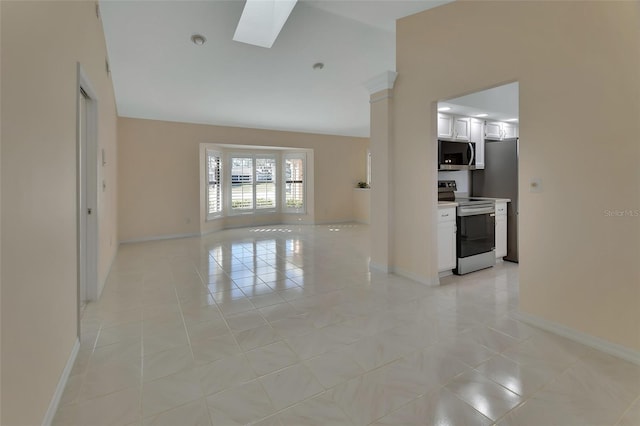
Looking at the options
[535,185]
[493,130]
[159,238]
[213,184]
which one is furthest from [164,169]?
[535,185]

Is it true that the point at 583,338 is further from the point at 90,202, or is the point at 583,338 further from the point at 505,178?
the point at 90,202

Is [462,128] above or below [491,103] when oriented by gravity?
below

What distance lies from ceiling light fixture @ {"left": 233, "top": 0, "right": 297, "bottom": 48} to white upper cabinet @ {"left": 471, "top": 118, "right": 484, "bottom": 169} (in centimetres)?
301

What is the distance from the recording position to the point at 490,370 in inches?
76.5

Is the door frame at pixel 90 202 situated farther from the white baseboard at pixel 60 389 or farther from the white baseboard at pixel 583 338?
the white baseboard at pixel 583 338

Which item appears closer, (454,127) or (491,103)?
(491,103)

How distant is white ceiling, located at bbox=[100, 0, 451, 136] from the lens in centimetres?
375

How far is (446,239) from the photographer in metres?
3.77

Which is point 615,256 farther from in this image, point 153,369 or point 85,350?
point 85,350

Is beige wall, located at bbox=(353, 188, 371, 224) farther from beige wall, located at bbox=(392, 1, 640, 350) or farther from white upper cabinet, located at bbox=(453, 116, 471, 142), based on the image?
beige wall, located at bbox=(392, 1, 640, 350)

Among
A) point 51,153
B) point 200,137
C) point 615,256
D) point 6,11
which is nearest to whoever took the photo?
point 6,11

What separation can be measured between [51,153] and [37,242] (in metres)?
0.52

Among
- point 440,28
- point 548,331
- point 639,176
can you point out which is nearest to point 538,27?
point 440,28

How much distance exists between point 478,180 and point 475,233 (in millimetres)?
1223
